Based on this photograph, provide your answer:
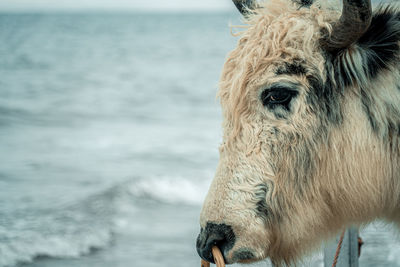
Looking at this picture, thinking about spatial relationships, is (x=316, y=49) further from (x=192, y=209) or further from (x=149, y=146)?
(x=149, y=146)

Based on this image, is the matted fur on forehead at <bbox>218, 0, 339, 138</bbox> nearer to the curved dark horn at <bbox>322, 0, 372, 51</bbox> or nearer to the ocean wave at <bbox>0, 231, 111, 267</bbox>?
the curved dark horn at <bbox>322, 0, 372, 51</bbox>

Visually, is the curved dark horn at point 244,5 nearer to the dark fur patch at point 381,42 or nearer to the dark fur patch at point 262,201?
the dark fur patch at point 381,42

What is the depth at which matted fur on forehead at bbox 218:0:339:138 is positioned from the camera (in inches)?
90.7

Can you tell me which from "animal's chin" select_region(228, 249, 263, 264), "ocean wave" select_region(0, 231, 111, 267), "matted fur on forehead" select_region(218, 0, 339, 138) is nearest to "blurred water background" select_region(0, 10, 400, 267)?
"ocean wave" select_region(0, 231, 111, 267)

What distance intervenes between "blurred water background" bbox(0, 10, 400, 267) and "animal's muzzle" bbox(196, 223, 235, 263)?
0.68 meters

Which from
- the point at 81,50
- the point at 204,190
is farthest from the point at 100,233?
the point at 81,50

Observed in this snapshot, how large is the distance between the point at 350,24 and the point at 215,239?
1120 mm

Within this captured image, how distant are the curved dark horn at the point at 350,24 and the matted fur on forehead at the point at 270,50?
9 cm

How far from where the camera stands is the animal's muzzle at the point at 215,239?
7.46 feet

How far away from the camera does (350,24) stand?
209cm

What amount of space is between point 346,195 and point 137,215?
626 cm

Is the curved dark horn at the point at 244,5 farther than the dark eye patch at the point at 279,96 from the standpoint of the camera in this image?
Yes

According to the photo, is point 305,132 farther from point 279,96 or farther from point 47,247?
point 47,247

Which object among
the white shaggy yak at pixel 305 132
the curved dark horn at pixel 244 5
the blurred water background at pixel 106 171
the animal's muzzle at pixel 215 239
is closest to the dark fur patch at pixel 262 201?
the white shaggy yak at pixel 305 132
